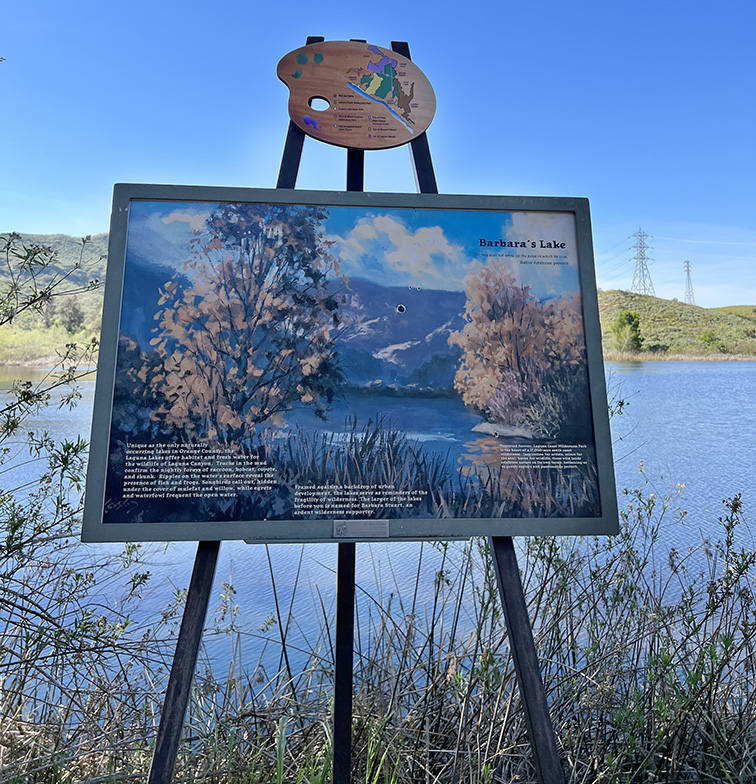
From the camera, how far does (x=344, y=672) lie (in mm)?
1301

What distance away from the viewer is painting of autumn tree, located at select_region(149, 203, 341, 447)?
3.82 feet

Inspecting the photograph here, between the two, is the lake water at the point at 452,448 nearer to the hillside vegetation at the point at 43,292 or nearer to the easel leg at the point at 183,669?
the hillside vegetation at the point at 43,292

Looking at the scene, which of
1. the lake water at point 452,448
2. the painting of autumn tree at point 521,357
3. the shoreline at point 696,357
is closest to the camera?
the painting of autumn tree at point 521,357

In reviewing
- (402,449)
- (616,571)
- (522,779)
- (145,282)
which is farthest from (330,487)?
(616,571)

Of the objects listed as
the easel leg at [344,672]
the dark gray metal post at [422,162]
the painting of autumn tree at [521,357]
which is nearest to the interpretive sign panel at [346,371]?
→ the painting of autumn tree at [521,357]

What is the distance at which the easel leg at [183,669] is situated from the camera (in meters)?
1.10

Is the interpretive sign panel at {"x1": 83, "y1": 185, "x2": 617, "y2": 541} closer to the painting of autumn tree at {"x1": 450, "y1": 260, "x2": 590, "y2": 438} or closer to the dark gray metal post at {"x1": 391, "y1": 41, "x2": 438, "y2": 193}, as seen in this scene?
the painting of autumn tree at {"x1": 450, "y1": 260, "x2": 590, "y2": 438}

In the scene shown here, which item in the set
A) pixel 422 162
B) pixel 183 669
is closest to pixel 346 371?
pixel 422 162

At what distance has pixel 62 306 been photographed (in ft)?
6.69

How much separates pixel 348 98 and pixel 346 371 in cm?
79

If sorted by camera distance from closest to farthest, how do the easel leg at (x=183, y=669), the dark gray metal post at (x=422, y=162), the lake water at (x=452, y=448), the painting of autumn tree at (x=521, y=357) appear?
1. the easel leg at (x=183, y=669)
2. the painting of autumn tree at (x=521, y=357)
3. the dark gray metal post at (x=422, y=162)
4. the lake water at (x=452, y=448)

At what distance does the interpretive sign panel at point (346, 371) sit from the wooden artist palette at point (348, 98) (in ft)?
0.84

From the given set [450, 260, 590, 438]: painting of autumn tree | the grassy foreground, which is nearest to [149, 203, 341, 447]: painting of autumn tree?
[450, 260, 590, 438]: painting of autumn tree

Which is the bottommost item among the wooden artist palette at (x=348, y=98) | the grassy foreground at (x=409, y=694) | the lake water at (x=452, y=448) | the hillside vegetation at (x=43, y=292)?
the grassy foreground at (x=409, y=694)
